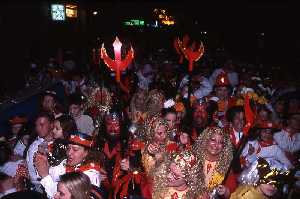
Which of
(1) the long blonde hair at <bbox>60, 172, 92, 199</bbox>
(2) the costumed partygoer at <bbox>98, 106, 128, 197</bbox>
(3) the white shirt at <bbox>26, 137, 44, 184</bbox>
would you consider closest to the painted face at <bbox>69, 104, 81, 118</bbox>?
(2) the costumed partygoer at <bbox>98, 106, 128, 197</bbox>

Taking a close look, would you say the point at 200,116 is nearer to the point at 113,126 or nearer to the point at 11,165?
the point at 113,126

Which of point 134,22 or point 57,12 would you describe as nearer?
point 57,12

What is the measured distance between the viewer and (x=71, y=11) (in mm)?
34656

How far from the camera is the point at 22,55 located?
1738 cm

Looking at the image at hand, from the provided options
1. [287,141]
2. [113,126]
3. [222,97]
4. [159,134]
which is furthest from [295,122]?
[113,126]

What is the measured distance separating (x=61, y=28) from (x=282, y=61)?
18.1 meters

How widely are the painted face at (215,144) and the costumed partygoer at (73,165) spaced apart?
149 centimetres

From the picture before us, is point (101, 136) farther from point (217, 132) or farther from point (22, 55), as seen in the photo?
point (22, 55)

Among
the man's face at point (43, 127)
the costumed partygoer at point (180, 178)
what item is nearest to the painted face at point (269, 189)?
the costumed partygoer at point (180, 178)

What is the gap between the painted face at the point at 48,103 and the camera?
7961 millimetres

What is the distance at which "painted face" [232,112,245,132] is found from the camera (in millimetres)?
7121

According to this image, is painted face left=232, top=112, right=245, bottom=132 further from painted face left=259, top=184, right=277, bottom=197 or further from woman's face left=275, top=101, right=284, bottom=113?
painted face left=259, top=184, right=277, bottom=197

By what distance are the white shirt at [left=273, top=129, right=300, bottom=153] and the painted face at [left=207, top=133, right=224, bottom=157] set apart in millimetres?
1807

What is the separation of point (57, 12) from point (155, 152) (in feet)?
87.3
